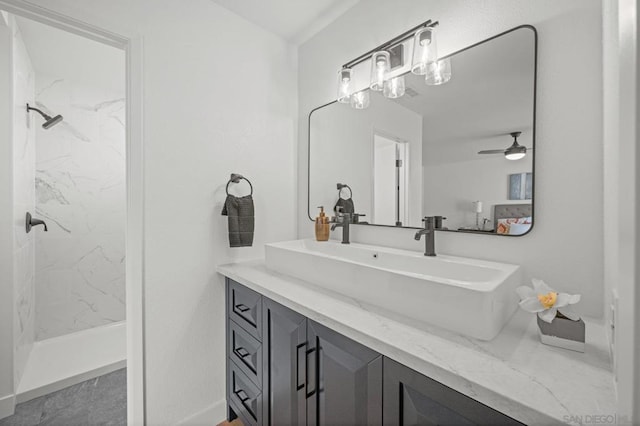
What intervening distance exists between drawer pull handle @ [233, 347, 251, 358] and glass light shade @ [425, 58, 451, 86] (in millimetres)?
1596

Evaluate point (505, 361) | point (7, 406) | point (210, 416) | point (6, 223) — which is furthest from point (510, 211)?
point (7, 406)

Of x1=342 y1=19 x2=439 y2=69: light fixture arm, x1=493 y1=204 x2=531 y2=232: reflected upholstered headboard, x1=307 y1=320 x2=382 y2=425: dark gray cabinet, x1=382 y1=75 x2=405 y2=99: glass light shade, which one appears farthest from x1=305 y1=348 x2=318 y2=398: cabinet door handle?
x1=342 y1=19 x2=439 y2=69: light fixture arm

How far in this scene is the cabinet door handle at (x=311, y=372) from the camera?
1019 millimetres

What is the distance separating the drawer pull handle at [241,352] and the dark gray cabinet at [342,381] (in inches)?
21.7

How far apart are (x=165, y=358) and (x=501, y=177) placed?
180cm

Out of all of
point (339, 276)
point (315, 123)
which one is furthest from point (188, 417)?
point (315, 123)

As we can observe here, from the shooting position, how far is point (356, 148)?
168 cm

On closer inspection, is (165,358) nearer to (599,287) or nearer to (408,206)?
(408,206)

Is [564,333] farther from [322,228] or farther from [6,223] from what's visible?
[6,223]

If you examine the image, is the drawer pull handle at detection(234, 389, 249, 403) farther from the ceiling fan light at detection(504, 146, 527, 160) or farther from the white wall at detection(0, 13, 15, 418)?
the ceiling fan light at detection(504, 146, 527, 160)

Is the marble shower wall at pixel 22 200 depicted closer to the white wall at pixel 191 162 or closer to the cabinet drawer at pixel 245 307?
the white wall at pixel 191 162

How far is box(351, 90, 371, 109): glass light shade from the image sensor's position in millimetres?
1579

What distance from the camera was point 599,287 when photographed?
0.90m

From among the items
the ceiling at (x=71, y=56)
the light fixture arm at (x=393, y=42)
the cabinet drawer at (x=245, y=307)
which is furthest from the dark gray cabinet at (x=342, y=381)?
the ceiling at (x=71, y=56)
